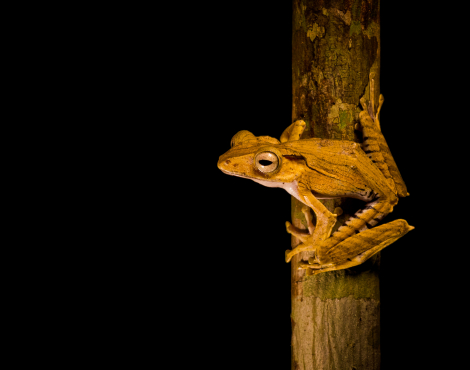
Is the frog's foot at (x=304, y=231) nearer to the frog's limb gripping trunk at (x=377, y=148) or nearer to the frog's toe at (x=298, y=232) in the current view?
the frog's toe at (x=298, y=232)

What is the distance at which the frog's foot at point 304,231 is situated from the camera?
6.39 ft

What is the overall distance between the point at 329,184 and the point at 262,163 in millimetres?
327

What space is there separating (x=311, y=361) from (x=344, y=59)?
1530 millimetres

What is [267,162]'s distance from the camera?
6.06 feet

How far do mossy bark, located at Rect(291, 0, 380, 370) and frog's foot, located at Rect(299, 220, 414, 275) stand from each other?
13 centimetres

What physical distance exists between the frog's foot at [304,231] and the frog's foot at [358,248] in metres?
0.12

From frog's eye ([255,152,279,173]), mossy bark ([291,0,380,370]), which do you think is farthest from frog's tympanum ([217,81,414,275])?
mossy bark ([291,0,380,370])

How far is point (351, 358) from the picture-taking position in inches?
77.8

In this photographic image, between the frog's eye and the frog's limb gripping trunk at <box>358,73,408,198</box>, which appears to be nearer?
the frog's eye

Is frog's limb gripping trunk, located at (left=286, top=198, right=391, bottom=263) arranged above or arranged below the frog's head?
below

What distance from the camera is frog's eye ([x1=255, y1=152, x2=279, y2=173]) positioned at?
5.93 feet

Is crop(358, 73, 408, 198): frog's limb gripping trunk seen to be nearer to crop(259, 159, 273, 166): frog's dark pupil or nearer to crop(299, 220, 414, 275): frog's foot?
crop(299, 220, 414, 275): frog's foot

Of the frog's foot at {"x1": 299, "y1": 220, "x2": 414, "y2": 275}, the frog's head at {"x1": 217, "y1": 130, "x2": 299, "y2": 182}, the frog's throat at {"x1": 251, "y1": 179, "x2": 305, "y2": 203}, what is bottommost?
the frog's foot at {"x1": 299, "y1": 220, "x2": 414, "y2": 275}

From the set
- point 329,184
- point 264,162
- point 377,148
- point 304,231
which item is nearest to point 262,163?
point 264,162
